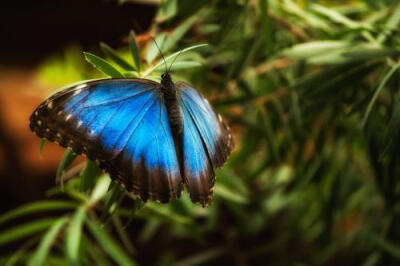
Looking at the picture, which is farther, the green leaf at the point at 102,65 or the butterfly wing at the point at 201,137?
the butterfly wing at the point at 201,137

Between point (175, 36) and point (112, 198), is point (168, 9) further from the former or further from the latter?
point (112, 198)

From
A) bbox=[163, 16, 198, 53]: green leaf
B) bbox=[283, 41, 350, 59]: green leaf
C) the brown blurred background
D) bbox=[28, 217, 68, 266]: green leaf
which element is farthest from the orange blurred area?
bbox=[283, 41, 350, 59]: green leaf

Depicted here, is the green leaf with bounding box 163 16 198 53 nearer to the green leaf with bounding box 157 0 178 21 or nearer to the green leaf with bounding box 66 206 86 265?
the green leaf with bounding box 157 0 178 21

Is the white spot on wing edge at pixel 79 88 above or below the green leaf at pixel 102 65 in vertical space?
below

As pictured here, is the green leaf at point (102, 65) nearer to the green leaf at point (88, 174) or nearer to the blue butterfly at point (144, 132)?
the blue butterfly at point (144, 132)

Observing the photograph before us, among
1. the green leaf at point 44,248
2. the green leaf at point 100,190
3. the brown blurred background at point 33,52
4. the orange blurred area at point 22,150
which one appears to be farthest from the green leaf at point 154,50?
the orange blurred area at point 22,150

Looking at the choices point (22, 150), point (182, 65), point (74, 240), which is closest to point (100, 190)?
point (74, 240)
